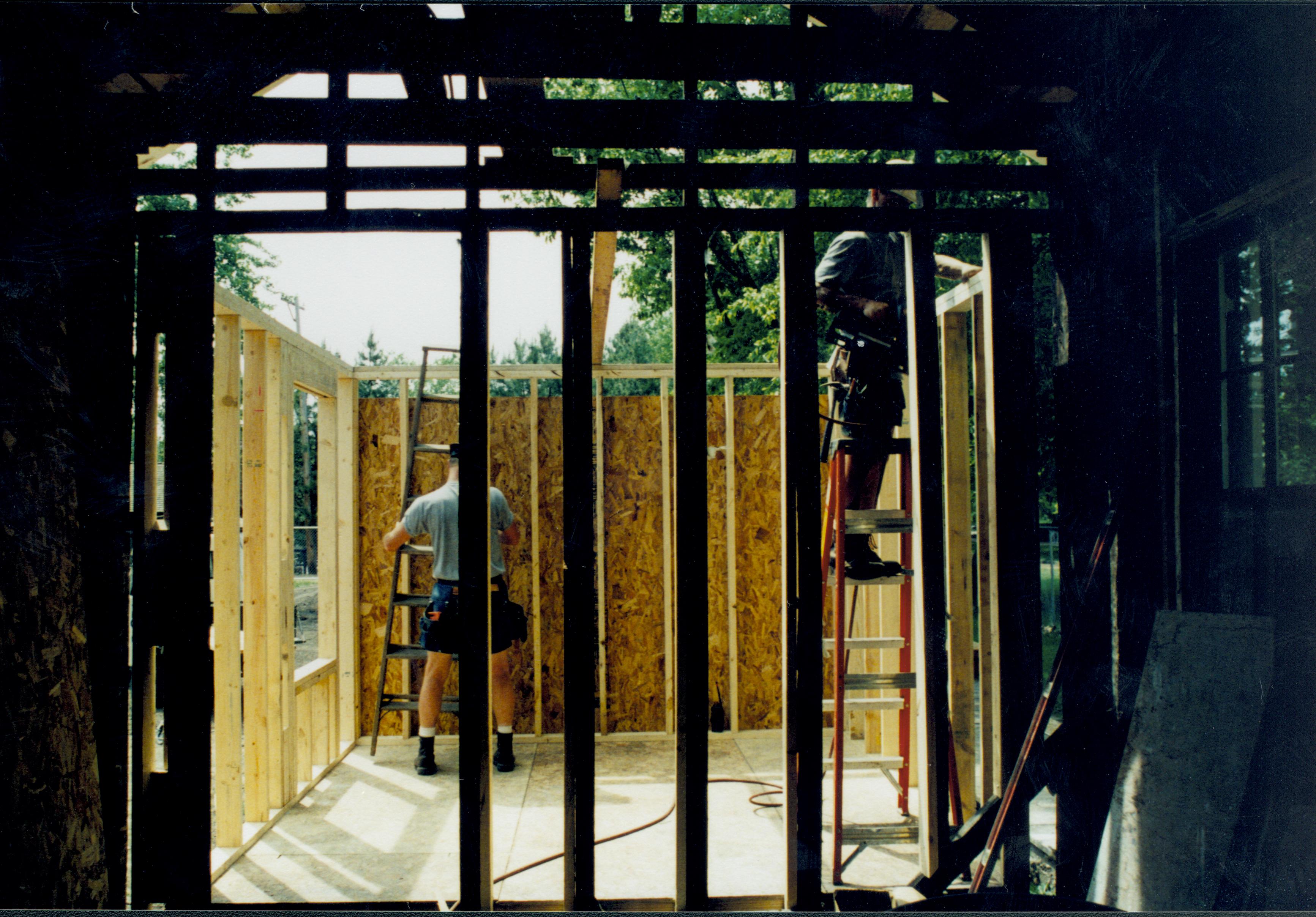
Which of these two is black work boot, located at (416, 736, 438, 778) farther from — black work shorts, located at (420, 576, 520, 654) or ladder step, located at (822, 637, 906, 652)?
ladder step, located at (822, 637, 906, 652)

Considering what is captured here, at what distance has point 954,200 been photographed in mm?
3947

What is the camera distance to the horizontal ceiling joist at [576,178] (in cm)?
231

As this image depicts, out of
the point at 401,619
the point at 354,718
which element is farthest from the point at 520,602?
the point at 354,718

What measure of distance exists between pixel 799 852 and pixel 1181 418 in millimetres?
2114

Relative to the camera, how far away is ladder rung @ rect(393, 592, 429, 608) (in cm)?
492

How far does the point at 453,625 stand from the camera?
14.5 ft

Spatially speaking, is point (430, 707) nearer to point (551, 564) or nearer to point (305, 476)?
point (551, 564)

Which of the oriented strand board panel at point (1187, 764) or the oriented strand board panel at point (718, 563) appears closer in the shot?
the oriented strand board panel at point (1187, 764)

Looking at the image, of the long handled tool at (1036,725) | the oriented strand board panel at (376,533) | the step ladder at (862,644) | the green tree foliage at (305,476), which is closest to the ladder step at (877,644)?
the step ladder at (862,644)

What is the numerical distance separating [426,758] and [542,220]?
150 inches

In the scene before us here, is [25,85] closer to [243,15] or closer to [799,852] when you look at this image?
[243,15]

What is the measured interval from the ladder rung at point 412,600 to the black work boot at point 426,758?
2.90 ft

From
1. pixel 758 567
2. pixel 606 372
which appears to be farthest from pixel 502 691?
pixel 606 372

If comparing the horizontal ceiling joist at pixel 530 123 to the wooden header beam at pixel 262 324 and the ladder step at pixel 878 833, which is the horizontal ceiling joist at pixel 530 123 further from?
the ladder step at pixel 878 833
